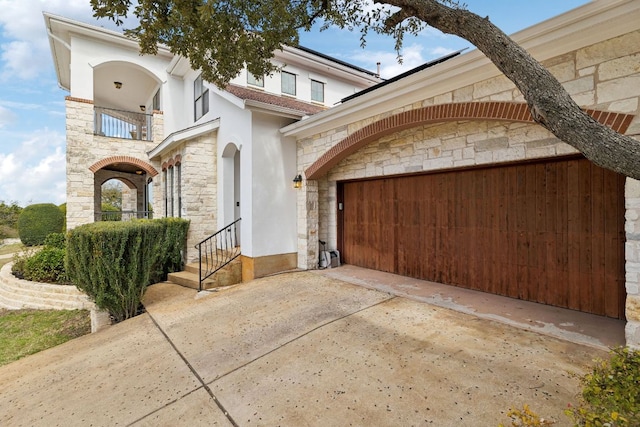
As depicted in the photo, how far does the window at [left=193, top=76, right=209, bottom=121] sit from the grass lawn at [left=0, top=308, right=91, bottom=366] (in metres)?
7.37

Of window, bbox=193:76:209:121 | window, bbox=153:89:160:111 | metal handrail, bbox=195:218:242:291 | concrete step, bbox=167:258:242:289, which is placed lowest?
concrete step, bbox=167:258:242:289

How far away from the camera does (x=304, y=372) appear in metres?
3.33

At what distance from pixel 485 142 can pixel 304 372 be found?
15.1 ft

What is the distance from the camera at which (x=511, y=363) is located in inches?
127

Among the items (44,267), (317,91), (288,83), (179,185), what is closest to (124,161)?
(179,185)

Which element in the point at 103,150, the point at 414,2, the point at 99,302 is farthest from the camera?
the point at 103,150

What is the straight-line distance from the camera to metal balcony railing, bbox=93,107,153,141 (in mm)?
12391

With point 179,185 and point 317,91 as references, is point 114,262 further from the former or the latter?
point 317,91

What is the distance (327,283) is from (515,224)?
383cm

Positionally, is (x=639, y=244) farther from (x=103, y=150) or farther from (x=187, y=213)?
(x=103, y=150)

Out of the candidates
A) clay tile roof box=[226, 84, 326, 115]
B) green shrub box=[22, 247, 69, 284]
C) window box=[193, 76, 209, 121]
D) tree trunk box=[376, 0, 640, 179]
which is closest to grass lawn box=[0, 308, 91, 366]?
green shrub box=[22, 247, 69, 284]

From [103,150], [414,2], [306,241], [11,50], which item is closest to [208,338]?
[306,241]

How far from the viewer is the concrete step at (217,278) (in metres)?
7.42

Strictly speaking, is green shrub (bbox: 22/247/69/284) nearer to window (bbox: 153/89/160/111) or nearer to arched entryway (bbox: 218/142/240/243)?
arched entryway (bbox: 218/142/240/243)
